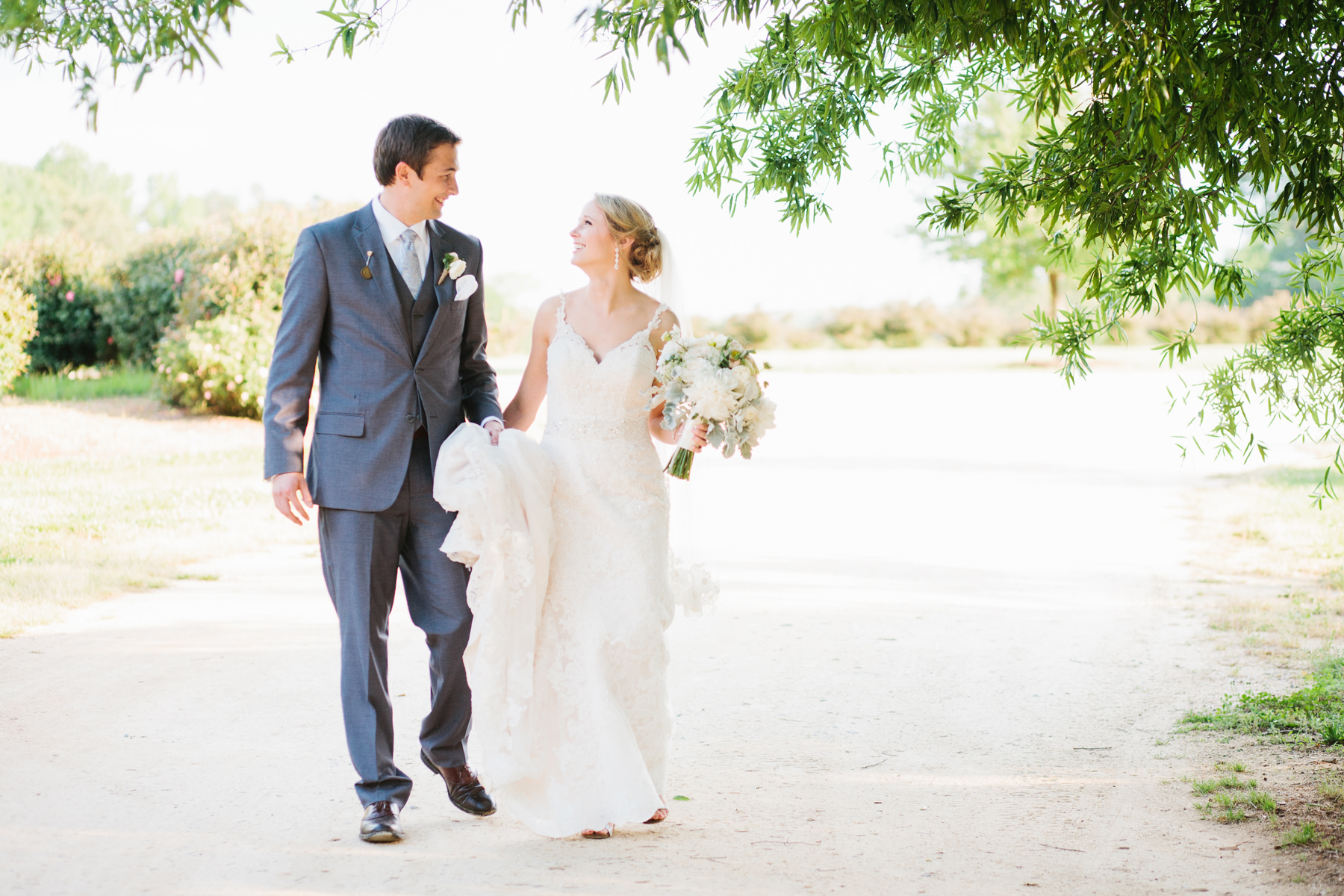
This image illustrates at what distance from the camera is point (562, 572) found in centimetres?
420

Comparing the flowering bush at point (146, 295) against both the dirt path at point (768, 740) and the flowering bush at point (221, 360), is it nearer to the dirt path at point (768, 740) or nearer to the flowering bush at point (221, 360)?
the flowering bush at point (221, 360)

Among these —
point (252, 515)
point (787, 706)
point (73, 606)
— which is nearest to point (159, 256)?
point (252, 515)

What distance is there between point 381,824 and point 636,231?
90.3 inches

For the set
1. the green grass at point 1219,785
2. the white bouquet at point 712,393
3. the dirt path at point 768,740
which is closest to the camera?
the dirt path at point 768,740

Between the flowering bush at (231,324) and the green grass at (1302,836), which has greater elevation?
the flowering bush at (231,324)

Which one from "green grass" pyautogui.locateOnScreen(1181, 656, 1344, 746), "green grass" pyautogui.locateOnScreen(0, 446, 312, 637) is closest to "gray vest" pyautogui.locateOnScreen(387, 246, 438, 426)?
"green grass" pyautogui.locateOnScreen(1181, 656, 1344, 746)

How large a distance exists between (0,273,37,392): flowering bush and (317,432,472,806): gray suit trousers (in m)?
14.3

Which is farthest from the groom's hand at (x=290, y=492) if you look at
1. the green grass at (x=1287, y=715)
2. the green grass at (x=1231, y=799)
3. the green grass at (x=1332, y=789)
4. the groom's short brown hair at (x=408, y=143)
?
the green grass at (x=1287, y=715)

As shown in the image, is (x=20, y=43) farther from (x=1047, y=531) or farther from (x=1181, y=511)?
(x=1181, y=511)

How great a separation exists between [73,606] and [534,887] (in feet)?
16.8

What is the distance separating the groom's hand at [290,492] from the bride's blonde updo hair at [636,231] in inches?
57.3

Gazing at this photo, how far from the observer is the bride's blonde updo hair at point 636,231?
4406 mm

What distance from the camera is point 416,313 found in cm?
411

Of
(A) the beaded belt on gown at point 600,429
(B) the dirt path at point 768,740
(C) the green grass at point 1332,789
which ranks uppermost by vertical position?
(A) the beaded belt on gown at point 600,429
